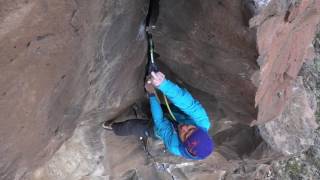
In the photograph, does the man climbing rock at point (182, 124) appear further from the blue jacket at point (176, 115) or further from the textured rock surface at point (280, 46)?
the textured rock surface at point (280, 46)

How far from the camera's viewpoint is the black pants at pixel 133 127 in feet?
13.4

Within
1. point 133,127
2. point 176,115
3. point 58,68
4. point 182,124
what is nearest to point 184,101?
point 182,124

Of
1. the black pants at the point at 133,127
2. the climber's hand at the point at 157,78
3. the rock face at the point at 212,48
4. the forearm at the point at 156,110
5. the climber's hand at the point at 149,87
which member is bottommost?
the black pants at the point at 133,127

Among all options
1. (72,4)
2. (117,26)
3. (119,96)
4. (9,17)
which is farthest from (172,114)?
(9,17)

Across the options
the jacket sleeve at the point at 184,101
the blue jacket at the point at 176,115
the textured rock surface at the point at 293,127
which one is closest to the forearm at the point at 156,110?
the blue jacket at the point at 176,115

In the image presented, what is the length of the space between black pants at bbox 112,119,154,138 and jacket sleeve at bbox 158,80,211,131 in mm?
599

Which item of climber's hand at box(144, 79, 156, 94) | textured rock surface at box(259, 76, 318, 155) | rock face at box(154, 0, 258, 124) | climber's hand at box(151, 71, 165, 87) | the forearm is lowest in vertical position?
textured rock surface at box(259, 76, 318, 155)

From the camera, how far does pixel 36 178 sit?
3.91 metres

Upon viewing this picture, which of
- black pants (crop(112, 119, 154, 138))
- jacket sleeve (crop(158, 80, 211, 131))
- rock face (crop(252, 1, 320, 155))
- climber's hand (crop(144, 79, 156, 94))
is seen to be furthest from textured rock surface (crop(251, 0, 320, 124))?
black pants (crop(112, 119, 154, 138))

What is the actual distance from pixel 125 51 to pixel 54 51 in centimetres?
85

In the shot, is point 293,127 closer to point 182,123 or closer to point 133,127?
point 182,123

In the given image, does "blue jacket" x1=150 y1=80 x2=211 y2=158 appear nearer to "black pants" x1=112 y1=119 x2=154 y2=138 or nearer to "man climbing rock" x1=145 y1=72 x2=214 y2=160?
"man climbing rock" x1=145 y1=72 x2=214 y2=160

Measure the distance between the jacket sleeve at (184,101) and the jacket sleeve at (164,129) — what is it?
0.21 meters

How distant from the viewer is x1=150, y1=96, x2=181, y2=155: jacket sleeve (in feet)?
12.0
